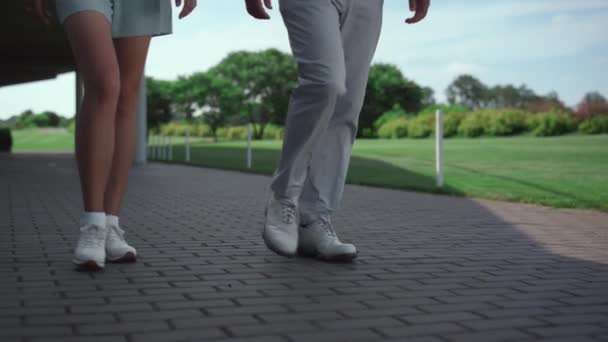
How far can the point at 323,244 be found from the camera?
3494 mm

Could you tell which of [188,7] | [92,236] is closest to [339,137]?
[188,7]

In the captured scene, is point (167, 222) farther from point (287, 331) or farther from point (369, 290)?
point (287, 331)

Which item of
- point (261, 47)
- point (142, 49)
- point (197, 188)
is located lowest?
point (197, 188)

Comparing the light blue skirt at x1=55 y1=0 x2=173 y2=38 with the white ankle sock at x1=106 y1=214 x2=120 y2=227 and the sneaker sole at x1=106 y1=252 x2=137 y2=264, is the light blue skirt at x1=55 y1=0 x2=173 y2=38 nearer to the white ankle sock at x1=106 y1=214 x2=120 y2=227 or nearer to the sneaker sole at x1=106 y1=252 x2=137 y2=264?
the white ankle sock at x1=106 y1=214 x2=120 y2=227

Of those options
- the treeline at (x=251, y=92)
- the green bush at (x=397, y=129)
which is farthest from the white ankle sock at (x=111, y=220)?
the treeline at (x=251, y=92)

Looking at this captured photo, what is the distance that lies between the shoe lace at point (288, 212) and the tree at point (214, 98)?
248ft

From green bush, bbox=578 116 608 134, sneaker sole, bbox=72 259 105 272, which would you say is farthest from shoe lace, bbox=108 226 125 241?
green bush, bbox=578 116 608 134

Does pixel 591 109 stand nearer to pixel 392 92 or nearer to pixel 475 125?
pixel 475 125

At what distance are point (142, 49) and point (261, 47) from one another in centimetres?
8534

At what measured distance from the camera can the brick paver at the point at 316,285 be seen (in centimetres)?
215

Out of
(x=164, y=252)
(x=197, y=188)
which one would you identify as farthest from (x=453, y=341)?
(x=197, y=188)

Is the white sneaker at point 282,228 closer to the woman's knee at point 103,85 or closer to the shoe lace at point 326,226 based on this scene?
the shoe lace at point 326,226

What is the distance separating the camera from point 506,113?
39.8m

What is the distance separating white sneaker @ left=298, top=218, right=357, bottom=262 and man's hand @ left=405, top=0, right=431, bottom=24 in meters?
1.14
